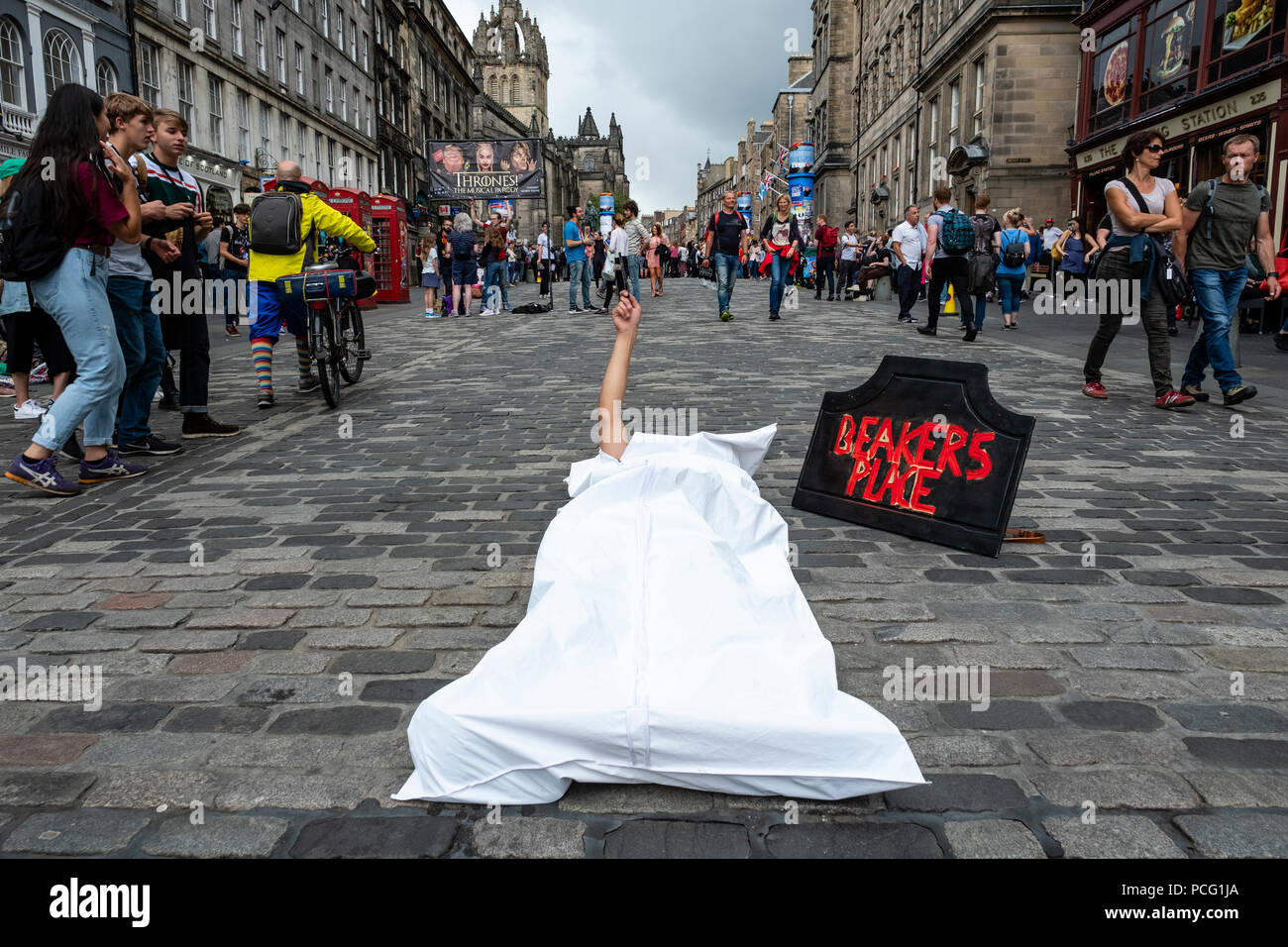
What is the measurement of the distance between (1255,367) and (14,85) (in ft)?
72.1

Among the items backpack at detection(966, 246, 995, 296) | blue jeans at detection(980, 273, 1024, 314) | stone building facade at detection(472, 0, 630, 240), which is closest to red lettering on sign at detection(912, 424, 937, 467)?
backpack at detection(966, 246, 995, 296)

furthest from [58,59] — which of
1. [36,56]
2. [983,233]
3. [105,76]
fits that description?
[983,233]

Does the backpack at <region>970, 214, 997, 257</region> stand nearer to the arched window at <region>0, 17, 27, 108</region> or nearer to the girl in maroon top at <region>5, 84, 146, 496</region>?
the girl in maroon top at <region>5, 84, 146, 496</region>

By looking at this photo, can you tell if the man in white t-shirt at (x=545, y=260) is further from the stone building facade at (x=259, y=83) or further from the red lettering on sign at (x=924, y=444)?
the red lettering on sign at (x=924, y=444)

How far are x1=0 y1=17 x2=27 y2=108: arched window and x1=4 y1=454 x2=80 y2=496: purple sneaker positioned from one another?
17590 millimetres

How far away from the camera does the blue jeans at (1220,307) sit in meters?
7.67

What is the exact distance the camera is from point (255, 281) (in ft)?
27.3

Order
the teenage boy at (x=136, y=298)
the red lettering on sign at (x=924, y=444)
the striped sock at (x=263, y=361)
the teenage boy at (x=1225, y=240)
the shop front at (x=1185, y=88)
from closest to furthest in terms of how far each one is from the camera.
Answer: the red lettering on sign at (x=924, y=444) < the teenage boy at (x=136, y=298) < the teenage boy at (x=1225, y=240) < the striped sock at (x=263, y=361) < the shop front at (x=1185, y=88)

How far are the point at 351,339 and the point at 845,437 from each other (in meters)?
6.17

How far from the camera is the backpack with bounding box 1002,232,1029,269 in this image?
15.3m

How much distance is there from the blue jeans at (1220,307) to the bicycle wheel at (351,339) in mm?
7188

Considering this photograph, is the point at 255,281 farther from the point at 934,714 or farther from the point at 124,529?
the point at 934,714

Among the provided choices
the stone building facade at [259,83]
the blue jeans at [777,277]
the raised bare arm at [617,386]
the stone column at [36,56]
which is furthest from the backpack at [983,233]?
the stone building facade at [259,83]
